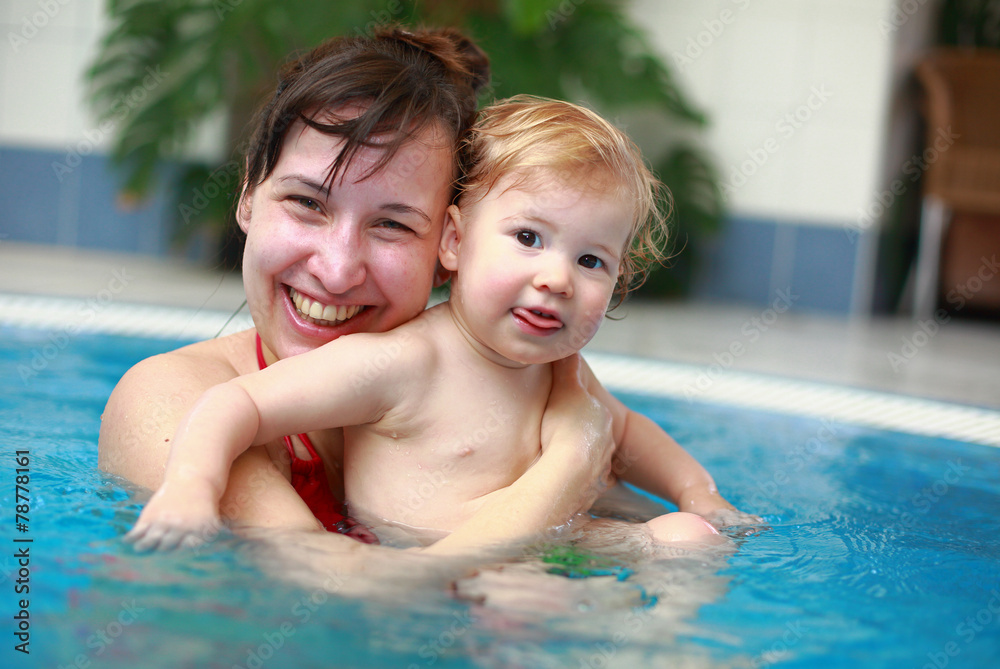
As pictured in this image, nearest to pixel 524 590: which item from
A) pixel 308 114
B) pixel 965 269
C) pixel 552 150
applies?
pixel 552 150

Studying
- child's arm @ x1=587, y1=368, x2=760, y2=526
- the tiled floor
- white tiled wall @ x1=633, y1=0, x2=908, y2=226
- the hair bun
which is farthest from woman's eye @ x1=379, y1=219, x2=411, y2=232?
white tiled wall @ x1=633, y1=0, x2=908, y2=226

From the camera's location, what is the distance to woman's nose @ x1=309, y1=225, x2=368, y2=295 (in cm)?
147

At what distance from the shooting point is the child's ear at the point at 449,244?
1598 mm

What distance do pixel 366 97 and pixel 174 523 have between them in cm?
72

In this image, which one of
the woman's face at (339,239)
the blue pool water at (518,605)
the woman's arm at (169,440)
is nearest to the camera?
the blue pool water at (518,605)

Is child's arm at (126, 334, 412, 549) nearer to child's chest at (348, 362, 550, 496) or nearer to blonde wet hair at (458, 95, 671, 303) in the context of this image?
child's chest at (348, 362, 550, 496)

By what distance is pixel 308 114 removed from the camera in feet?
4.99

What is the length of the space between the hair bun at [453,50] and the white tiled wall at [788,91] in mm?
4594

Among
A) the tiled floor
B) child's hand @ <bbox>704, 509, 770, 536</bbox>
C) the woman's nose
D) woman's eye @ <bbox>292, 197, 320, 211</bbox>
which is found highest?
woman's eye @ <bbox>292, 197, 320, 211</bbox>

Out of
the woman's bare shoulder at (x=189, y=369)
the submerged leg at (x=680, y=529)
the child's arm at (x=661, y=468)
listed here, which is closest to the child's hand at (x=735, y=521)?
the child's arm at (x=661, y=468)

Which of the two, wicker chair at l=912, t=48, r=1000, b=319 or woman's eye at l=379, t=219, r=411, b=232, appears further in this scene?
wicker chair at l=912, t=48, r=1000, b=319

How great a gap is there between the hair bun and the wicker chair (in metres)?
5.11

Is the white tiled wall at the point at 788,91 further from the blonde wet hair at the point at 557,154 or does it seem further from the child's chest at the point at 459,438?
the child's chest at the point at 459,438

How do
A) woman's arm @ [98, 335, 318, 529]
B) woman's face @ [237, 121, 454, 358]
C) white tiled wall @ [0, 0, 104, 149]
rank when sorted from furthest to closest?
1. white tiled wall @ [0, 0, 104, 149]
2. woman's face @ [237, 121, 454, 358]
3. woman's arm @ [98, 335, 318, 529]
